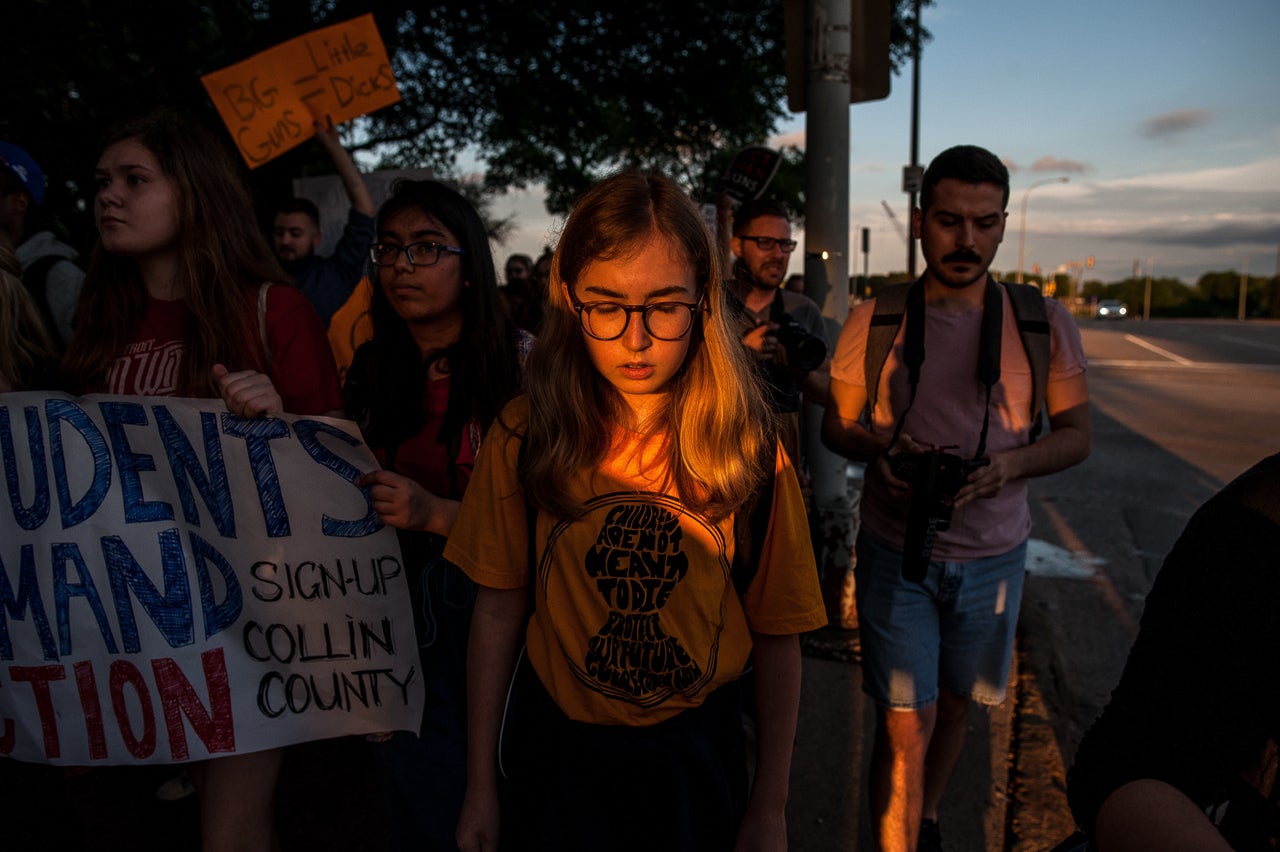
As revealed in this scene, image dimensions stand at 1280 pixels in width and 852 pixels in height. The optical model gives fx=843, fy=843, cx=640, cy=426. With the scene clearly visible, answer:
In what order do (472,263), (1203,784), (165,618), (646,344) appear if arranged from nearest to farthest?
(1203,784)
(646,344)
(165,618)
(472,263)

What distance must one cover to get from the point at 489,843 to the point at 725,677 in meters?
0.55

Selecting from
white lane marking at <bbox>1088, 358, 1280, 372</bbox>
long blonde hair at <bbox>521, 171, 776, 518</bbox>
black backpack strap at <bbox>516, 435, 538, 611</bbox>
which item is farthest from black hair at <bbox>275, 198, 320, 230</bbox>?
white lane marking at <bbox>1088, 358, 1280, 372</bbox>

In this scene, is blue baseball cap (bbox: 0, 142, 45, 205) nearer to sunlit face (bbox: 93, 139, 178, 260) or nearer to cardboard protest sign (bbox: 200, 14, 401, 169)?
cardboard protest sign (bbox: 200, 14, 401, 169)

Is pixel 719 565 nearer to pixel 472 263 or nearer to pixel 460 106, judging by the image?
pixel 472 263

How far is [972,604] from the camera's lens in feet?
8.24

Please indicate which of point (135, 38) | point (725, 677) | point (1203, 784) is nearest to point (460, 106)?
point (135, 38)

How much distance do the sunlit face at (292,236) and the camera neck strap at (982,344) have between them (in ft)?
11.4

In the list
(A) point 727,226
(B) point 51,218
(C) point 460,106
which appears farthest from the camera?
(C) point 460,106

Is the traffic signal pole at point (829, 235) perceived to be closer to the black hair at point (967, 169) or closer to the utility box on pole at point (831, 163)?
the utility box on pole at point (831, 163)

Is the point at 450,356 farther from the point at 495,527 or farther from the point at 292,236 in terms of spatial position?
the point at 292,236

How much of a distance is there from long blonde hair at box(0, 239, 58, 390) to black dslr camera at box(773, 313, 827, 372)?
2.27 meters

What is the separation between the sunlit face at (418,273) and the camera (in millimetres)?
2248

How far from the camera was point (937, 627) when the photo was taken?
100 inches

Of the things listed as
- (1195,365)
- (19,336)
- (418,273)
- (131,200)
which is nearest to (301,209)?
(19,336)
